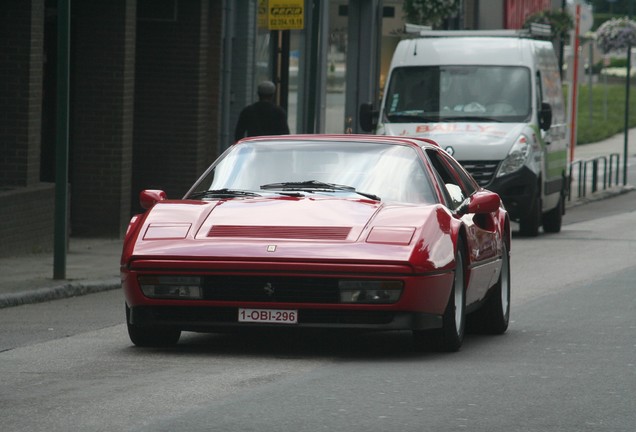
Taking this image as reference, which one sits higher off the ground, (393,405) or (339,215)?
(339,215)

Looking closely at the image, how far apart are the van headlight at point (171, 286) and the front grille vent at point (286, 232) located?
1.02 feet

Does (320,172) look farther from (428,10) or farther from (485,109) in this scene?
(428,10)

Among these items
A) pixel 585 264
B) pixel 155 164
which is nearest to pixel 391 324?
pixel 585 264

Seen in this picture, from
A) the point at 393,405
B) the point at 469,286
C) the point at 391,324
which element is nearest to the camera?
the point at 393,405

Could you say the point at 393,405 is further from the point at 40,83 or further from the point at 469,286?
the point at 40,83

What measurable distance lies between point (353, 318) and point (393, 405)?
1747 mm

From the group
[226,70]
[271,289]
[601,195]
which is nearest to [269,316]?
[271,289]

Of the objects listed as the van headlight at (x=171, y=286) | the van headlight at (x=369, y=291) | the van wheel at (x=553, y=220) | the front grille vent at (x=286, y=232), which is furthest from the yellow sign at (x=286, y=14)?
the van headlight at (x=369, y=291)

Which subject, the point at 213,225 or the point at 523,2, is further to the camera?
the point at 523,2

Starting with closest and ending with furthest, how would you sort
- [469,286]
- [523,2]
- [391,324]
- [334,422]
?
[334,422] → [391,324] → [469,286] → [523,2]

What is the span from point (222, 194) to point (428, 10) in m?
23.1

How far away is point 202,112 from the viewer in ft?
78.5

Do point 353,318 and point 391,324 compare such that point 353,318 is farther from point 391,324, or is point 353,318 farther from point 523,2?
point 523,2

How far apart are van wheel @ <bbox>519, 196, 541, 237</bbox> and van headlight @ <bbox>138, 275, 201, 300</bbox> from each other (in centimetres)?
1359
